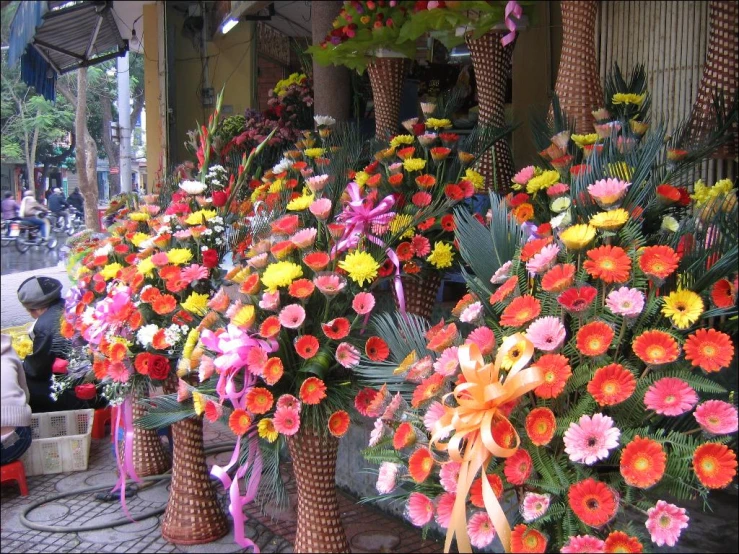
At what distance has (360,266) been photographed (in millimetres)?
1924

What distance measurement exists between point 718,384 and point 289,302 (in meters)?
1.05

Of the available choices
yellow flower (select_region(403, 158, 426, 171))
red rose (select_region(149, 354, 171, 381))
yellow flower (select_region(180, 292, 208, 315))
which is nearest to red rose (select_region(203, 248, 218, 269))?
yellow flower (select_region(180, 292, 208, 315))

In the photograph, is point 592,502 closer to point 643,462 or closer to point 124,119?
point 643,462

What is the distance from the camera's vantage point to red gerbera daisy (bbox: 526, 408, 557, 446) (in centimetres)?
127

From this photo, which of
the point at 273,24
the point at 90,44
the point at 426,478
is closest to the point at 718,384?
the point at 426,478

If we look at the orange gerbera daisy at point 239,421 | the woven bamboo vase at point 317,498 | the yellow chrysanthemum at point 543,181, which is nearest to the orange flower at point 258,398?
the orange gerbera daisy at point 239,421

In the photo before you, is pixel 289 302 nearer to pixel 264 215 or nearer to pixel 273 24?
pixel 264 215

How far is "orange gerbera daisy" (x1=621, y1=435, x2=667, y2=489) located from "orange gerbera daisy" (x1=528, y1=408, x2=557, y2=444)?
0.12 metres

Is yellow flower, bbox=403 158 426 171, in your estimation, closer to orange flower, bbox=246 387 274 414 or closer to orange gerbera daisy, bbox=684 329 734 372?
orange flower, bbox=246 387 274 414

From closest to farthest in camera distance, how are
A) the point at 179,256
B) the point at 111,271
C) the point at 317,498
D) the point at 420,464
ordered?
the point at 420,464
the point at 317,498
the point at 179,256
the point at 111,271

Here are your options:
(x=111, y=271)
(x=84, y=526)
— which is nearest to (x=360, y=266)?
(x=111, y=271)

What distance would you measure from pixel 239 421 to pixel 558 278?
925mm

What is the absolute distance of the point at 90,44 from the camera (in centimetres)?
384

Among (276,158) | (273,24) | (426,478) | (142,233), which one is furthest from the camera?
(273,24)
